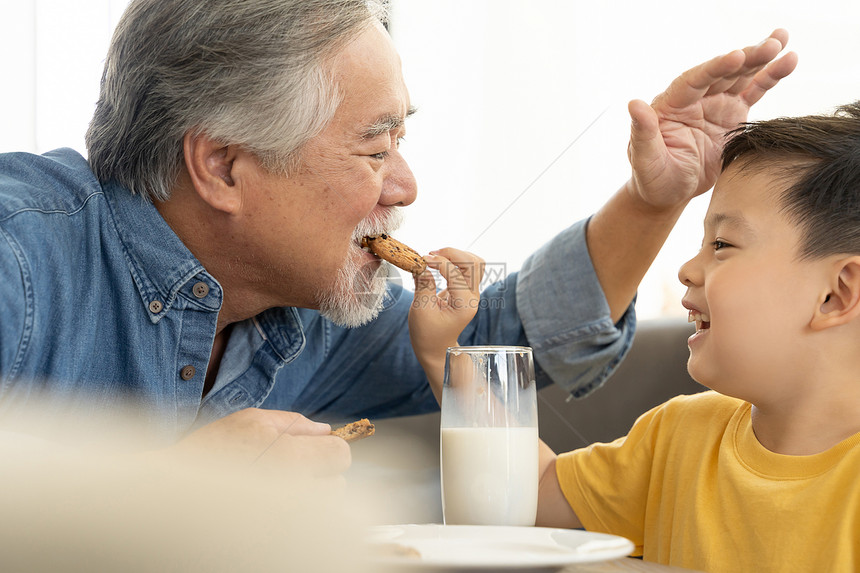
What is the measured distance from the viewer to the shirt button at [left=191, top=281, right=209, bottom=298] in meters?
1.06

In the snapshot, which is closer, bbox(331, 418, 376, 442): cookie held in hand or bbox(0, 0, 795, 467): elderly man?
bbox(331, 418, 376, 442): cookie held in hand

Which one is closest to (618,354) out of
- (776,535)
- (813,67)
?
(776,535)

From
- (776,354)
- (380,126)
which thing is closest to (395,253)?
(380,126)

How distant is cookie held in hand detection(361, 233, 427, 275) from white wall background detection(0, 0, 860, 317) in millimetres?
1179

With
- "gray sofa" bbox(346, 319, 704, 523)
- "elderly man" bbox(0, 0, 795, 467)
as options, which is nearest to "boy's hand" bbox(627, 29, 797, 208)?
"elderly man" bbox(0, 0, 795, 467)

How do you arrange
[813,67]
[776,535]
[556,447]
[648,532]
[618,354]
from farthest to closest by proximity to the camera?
1. [813,67]
2. [556,447]
3. [618,354]
4. [648,532]
5. [776,535]

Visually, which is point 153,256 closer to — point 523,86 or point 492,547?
point 492,547

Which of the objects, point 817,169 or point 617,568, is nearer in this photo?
point 617,568

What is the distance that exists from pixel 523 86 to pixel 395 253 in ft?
5.91

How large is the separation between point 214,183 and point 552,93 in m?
1.80

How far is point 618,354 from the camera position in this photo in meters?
1.22

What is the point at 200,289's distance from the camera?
3.50 feet

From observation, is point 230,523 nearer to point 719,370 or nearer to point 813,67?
point 719,370

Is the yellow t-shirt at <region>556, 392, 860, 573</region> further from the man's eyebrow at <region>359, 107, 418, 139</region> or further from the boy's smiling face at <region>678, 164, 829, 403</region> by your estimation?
the man's eyebrow at <region>359, 107, 418, 139</region>
